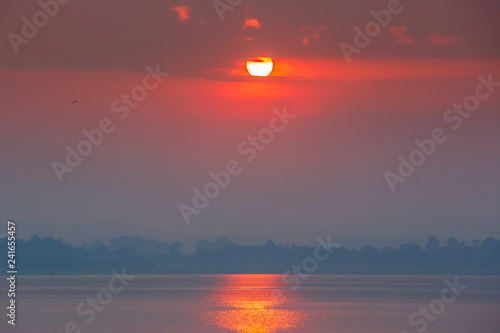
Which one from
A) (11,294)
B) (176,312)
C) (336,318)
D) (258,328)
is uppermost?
(11,294)

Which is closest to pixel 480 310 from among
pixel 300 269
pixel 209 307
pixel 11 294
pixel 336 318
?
pixel 336 318

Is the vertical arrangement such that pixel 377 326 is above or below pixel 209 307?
below

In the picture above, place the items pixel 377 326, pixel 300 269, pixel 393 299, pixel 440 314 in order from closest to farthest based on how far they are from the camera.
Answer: pixel 377 326, pixel 440 314, pixel 393 299, pixel 300 269

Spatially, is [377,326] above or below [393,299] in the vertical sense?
below

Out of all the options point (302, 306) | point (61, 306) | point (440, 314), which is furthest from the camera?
point (302, 306)

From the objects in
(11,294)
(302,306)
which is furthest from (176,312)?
(11,294)

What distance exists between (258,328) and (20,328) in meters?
12.9

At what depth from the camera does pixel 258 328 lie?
39.0 m

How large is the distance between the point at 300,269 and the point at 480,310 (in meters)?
101

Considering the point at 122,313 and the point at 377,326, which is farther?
the point at 122,313

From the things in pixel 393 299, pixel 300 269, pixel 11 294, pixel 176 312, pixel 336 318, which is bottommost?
pixel 336 318

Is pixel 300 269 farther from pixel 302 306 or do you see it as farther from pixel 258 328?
pixel 258 328

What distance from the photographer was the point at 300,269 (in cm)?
15425

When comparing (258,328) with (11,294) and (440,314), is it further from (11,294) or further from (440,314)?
(11,294)
